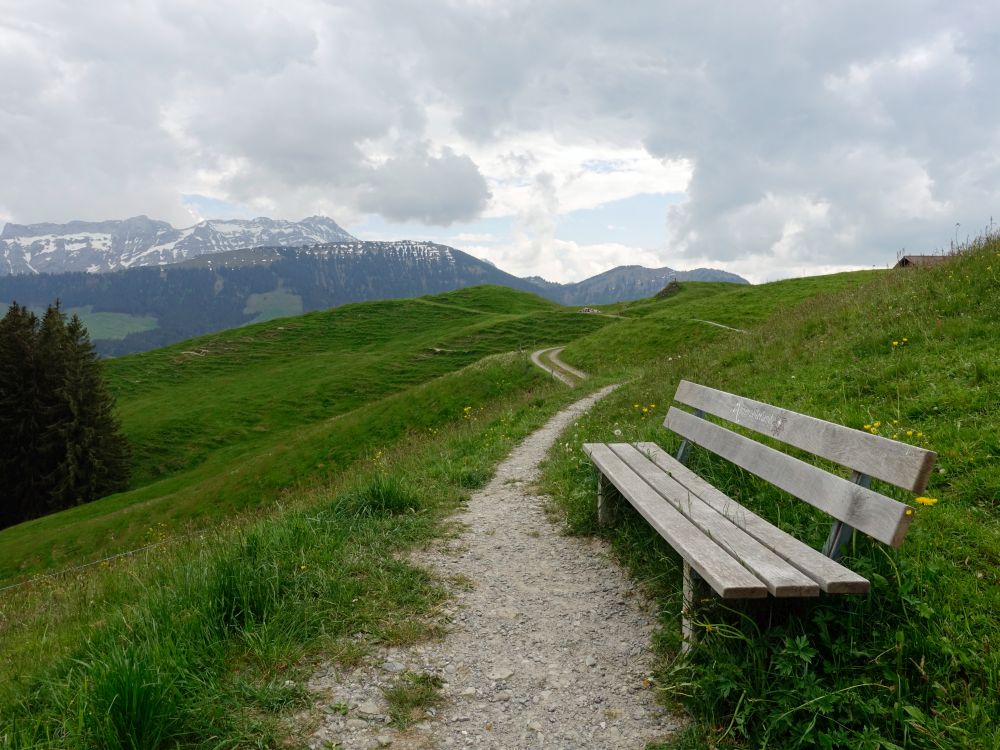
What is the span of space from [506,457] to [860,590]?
7.95 m

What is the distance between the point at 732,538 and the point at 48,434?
56.6 meters

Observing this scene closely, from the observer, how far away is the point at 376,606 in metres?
4.81

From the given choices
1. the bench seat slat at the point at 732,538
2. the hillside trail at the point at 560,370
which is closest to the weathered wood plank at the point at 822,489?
the bench seat slat at the point at 732,538

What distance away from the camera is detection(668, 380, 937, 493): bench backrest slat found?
337 centimetres

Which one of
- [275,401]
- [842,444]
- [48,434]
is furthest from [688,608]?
[275,401]

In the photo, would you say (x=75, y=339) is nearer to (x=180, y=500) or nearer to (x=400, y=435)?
(x=180, y=500)

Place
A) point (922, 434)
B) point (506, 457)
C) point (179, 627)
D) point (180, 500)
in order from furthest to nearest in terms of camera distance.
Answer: point (180, 500) < point (506, 457) < point (922, 434) < point (179, 627)

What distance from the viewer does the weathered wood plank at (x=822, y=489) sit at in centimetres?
327

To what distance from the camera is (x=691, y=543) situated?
394 centimetres

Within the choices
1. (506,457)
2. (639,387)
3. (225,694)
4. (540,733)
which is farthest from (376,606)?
(639,387)

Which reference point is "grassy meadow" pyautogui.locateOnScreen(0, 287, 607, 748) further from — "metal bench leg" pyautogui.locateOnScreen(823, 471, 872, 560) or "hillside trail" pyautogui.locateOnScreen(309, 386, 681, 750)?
"metal bench leg" pyautogui.locateOnScreen(823, 471, 872, 560)

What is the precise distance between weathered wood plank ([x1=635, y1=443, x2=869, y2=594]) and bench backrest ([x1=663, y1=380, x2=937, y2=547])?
286 mm

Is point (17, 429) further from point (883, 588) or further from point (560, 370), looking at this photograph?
point (883, 588)

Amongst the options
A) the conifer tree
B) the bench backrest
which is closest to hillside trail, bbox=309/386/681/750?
the bench backrest
